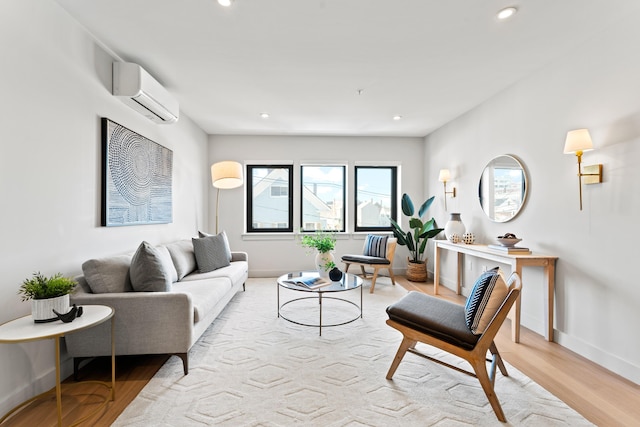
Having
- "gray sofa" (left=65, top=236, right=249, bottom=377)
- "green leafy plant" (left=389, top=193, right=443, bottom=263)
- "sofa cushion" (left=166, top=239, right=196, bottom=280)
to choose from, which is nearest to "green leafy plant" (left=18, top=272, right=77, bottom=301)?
"gray sofa" (left=65, top=236, right=249, bottom=377)

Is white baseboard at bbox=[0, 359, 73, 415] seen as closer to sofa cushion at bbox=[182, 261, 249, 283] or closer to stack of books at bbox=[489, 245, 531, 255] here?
sofa cushion at bbox=[182, 261, 249, 283]

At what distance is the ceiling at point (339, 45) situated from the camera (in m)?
2.11

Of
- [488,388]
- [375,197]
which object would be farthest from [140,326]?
[375,197]

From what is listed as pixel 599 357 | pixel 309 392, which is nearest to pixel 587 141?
pixel 599 357

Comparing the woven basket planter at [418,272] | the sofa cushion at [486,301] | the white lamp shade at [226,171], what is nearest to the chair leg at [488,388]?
the sofa cushion at [486,301]

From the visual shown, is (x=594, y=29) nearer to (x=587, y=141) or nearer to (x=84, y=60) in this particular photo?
(x=587, y=141)

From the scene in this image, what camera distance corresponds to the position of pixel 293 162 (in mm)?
5531

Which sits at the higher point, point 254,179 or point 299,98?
point 299,98

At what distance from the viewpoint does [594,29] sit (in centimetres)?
236

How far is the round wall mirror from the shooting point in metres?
3.28

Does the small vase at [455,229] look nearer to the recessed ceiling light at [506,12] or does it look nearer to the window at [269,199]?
the recessed ceiling light at [506,12]

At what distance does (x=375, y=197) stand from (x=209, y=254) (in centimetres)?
319

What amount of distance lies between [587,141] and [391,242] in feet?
8.99

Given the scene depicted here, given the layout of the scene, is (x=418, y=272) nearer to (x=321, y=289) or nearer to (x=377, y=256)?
(x=377, y=256)
